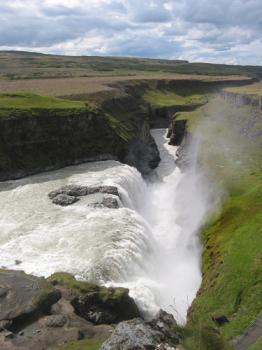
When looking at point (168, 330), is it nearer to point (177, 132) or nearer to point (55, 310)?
point (55, 310)

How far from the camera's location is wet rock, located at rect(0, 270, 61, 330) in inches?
1000

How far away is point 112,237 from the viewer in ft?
124

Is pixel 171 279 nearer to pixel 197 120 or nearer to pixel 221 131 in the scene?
pixel 221 131

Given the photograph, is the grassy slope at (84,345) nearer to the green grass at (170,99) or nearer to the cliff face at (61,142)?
the cliff face at (61,142)

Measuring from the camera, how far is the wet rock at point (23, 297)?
2539 cm

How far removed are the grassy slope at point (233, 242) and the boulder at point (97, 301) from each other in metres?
4.35

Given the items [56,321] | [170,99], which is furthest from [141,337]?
[170,99]

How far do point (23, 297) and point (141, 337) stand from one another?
11.7 m

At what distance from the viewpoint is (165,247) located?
46.1 m

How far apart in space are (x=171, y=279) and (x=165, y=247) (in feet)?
24.2

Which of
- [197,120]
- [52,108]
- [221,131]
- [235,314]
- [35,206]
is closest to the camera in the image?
[235,314]

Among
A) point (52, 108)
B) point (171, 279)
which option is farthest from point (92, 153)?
point (171, 279)

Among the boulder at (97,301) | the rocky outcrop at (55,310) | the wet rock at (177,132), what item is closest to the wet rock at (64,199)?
the rocky outcrop at (55,310)

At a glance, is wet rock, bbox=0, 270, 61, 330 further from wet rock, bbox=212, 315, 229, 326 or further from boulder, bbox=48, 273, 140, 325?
wet rock, bbox=212, 315, 229, 326
